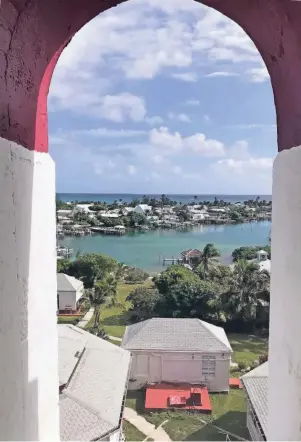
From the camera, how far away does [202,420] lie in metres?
10.6

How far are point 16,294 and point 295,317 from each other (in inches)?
45.3

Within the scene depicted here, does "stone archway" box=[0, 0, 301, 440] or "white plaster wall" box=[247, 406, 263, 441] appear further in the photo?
"white plaster wall" box=[247, 406, 263, 441]

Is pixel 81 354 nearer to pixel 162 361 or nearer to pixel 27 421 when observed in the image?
pixel 162 361

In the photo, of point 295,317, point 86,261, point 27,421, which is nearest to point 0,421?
point 27,421

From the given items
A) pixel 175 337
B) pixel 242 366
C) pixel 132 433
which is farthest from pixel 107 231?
pixel 132 433

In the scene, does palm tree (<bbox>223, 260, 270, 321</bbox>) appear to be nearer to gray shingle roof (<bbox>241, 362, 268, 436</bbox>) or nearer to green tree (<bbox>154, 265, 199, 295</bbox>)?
green tree (<bbox>154, 265, 199, 295</bbox>)

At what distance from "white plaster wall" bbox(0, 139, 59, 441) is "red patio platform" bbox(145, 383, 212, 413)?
9.60m

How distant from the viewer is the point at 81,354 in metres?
10.7

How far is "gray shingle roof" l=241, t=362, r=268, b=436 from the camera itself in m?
8.50

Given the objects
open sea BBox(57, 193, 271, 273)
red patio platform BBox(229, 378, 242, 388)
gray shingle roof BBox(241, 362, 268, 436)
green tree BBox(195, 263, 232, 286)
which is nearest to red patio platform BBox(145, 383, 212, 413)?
red patio platform BBox(229, 378, 242, 388)

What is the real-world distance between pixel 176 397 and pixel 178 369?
129cm

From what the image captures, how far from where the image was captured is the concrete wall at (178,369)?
12750 millimetres

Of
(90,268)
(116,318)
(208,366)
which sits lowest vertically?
(116,318)

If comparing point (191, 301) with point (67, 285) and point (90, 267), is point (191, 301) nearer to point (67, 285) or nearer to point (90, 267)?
point (67, 285)
